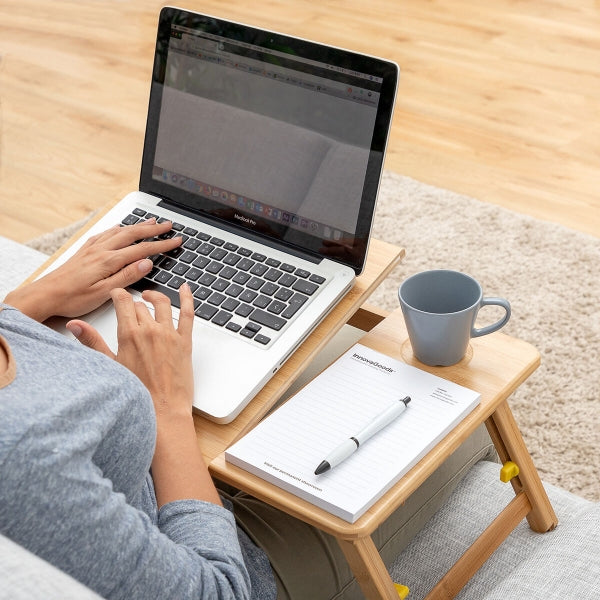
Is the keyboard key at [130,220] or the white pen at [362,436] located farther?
the keyboard key at [130,220]

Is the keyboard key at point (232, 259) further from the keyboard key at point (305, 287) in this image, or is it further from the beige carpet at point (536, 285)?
the beige carpet at point (536, 285)

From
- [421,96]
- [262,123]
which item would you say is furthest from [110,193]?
[262,123]

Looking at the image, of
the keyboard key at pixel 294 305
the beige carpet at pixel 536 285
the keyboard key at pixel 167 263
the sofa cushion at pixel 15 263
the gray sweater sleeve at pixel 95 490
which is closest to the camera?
the gray sweater sleeve at pixel 95 490

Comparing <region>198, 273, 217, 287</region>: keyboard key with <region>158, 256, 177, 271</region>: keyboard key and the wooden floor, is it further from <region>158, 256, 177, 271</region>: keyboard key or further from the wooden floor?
the wooden floor

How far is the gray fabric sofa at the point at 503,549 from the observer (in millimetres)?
1017

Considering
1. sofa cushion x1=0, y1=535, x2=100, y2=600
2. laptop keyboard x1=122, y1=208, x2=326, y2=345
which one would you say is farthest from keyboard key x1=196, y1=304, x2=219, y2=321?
sofa cushion x1=0, y1=535, x2=100, y2=600

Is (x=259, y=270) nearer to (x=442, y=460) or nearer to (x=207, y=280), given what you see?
(x=207, y=280)

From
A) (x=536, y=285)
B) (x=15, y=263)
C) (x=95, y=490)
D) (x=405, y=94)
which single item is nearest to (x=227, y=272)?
(x=95, y=490)

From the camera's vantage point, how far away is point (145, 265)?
1.19 metres

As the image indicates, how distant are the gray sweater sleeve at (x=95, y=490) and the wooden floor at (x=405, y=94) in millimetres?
1500

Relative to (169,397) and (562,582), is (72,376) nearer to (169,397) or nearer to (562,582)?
(169,397)

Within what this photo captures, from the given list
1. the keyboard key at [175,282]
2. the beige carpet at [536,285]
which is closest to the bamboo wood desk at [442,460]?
the keyboard key at [175,282]

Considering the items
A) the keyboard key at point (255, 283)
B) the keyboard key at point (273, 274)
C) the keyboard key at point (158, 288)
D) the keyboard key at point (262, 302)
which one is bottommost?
the keyboard key at point (158, 288)

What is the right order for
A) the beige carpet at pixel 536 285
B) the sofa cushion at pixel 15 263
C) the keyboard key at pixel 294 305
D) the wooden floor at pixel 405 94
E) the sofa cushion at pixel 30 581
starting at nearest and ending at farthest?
the sofa cushion at pixel 30 581
the keyboard key at pixel 294 305
the sofa cushion at pixel 15 263
the beige carpet at pixel 536 285
the wooden floor at pixel 405 94
